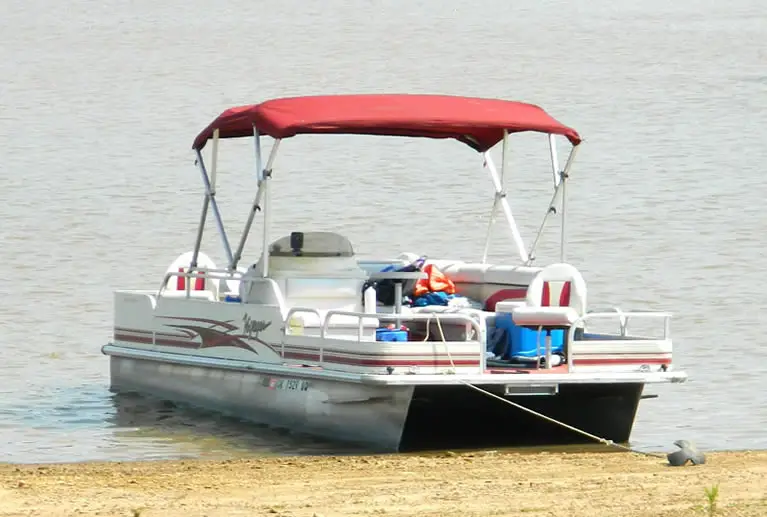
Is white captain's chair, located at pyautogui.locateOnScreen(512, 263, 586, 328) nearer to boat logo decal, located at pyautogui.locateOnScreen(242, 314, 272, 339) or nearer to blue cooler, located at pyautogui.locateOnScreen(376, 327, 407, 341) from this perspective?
blue cooler, located at pyautogui.locateOnScreen(376, 327, 407, 341)

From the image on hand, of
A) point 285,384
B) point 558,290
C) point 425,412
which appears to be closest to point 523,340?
point 558,290

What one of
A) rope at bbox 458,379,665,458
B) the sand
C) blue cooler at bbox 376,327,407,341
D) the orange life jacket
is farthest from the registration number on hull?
the orange life jacket

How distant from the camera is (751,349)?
17.2 metres

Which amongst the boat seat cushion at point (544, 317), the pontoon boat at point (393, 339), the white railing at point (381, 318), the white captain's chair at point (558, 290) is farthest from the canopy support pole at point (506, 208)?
the boat seat cushion at point (544, 317)

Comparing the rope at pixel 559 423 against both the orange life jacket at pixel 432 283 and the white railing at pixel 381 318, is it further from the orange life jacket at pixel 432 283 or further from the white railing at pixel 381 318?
the orange life jacket at pixel 432 283

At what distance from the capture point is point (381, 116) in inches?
497

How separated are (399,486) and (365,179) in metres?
19.6

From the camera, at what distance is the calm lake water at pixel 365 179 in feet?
49.0

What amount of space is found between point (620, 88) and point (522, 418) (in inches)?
1225

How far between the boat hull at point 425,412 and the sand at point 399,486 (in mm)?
327

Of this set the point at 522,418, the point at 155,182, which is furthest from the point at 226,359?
the point at 155,182

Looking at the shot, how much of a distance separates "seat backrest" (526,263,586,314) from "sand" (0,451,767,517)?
4.01ft

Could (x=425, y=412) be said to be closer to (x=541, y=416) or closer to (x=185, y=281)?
(x=541, y=416)

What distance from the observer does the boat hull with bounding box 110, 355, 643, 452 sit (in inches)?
456
